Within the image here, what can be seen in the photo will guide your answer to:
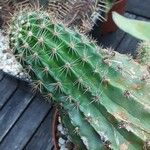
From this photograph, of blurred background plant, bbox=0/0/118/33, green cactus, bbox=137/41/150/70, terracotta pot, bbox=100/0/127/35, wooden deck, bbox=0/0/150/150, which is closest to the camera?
green cactus, bbox=137/41/150/70

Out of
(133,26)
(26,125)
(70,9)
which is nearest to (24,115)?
(26,125)

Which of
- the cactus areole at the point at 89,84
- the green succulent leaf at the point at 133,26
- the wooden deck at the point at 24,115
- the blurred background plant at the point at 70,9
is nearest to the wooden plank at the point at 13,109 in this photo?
the wooden deck at the point at 24,115

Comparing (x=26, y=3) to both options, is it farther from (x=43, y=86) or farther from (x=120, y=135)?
(x=120, y=135)

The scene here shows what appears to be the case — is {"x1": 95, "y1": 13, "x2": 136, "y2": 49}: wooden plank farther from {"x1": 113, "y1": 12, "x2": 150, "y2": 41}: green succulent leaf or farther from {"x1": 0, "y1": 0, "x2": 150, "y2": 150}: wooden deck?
{"x1": 113, "y1": 12, "x2": 150, "y2": 41}: green succulent leaf

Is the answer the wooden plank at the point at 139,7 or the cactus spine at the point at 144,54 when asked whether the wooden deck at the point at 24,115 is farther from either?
the cactus spine at the point at 144,54

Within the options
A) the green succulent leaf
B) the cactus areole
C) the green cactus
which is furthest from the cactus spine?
the green succulent leaf

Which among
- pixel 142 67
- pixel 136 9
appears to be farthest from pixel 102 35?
pixel 142 67

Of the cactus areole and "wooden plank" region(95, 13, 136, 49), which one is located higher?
the cactus areole

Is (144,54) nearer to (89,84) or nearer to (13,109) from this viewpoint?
(89,84)

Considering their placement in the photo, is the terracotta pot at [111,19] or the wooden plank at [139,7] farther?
the wooden plank at [139,7]
